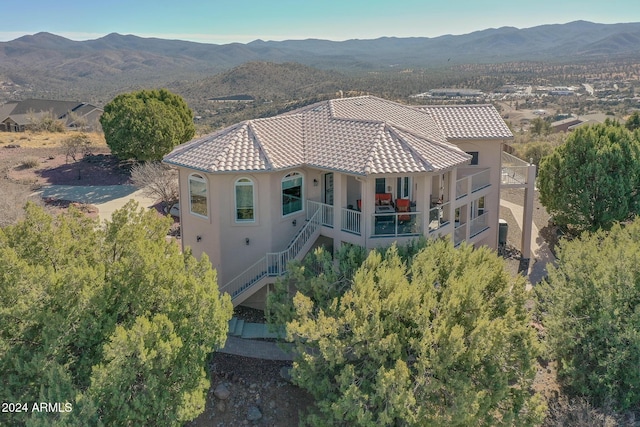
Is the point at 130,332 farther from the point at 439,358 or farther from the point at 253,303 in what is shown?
the point at 253,303

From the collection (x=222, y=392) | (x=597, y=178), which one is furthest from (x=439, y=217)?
(x=597, y=178)

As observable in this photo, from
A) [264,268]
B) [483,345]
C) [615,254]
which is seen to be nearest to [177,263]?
[264,268]

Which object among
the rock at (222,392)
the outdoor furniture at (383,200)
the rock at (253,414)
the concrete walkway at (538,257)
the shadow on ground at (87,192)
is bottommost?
the rock at (253,414)

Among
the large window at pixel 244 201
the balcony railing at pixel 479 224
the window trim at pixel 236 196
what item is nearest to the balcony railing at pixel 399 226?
the window trim at pixel 236 196

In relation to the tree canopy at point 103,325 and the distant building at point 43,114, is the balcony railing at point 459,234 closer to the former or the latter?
the tree canopy at point 103,325

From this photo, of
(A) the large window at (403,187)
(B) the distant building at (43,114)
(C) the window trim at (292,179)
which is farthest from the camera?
(B) the distant building at (43,114)

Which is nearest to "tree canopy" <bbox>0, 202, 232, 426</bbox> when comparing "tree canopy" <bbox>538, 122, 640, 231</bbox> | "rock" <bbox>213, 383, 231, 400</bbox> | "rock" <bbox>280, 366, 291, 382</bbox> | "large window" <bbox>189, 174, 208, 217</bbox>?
"rock" <bbox>213, 383, 231, 400</bbox>

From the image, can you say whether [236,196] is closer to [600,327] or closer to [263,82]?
[600,327]
